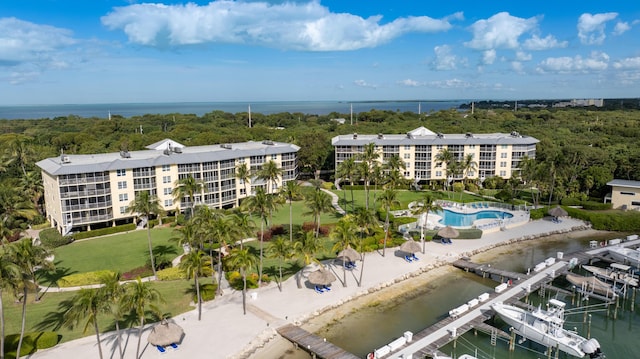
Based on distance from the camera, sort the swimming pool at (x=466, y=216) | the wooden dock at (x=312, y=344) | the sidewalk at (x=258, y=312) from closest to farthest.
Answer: the wooden dock at (x=312, y=344), the sidewalk at (x=258, y=312), the swimming pool at (x=466, y=216)

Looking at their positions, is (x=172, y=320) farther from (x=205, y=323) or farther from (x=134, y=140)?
(x=134, y=140)

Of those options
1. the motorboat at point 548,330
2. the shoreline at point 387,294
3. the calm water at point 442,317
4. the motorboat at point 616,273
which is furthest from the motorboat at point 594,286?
the shoreline at point 387,294

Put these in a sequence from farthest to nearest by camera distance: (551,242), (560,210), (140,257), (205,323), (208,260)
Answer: (560,210) → (551,242) → (140,257) → (208,260) → (205,323)

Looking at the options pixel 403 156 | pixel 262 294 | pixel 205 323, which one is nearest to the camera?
pixel 205 323

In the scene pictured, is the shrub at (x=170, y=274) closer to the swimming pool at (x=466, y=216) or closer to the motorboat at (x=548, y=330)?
the motorboat at (x=548, y=330)

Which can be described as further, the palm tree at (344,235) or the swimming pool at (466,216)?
the swimming pool at (466,216)

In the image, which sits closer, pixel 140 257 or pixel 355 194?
pixel 140 257

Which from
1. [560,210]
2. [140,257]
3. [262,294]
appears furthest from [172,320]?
[560,210]
